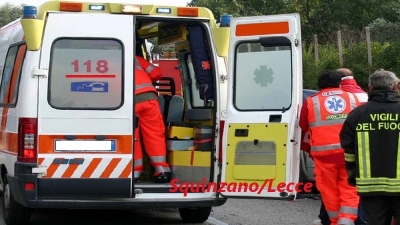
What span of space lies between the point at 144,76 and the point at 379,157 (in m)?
3.40

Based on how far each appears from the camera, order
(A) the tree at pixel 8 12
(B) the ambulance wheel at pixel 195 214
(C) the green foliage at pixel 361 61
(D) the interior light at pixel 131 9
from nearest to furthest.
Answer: (D) the interior light at pixel 131 9 → (B) the ambulance wheel at pixel 195 214 → (C) the green foliage at pixel 361 61 → (A) the tree at pixel 8 12

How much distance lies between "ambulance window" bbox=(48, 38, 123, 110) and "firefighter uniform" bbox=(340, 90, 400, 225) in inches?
111

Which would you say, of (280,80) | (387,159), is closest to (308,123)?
(280,80)

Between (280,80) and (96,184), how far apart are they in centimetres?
204

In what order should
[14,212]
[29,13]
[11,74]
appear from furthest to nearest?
[11,74] → [14,212] → [29,13]

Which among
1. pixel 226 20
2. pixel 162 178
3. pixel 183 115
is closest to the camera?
pixel 226 20

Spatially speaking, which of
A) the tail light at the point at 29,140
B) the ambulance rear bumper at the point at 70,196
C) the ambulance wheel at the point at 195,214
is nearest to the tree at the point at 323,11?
the ambulance wheel at the point at 195,214

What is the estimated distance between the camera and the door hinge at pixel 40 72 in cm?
803

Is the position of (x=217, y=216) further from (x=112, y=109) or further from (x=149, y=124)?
(x=112, y=109)

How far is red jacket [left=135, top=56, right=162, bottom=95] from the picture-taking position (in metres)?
8.89

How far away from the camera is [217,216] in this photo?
406 inches

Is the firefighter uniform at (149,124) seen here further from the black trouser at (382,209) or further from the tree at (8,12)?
the tree at (8,12)

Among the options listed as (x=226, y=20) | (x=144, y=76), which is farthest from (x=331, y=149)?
(x=144, y=76)

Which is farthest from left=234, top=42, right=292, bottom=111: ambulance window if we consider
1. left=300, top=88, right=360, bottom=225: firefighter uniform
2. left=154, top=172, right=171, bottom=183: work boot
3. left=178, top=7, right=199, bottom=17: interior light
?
left=154, top=172, right=171, bottom=183: work boot
